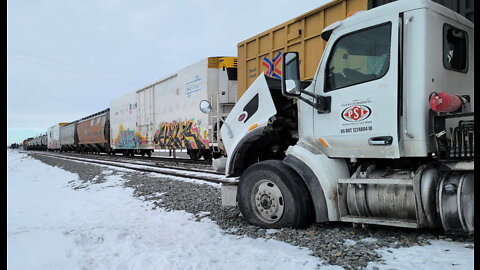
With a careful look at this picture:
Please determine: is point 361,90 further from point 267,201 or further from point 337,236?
point 267,201

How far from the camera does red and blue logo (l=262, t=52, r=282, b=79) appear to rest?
8.56 meters

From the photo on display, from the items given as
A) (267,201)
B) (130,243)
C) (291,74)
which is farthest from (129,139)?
(291,74)

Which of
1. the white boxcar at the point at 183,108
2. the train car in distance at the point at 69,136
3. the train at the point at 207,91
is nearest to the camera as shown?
the train at the point at 207,91

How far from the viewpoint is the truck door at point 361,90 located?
343cm

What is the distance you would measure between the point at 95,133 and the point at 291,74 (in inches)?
1113

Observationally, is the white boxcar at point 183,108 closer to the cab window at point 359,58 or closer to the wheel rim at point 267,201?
the wheel rim at point 267,201

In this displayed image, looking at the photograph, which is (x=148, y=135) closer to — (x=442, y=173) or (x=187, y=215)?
(x=187, y=215)

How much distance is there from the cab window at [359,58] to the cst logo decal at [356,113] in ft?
0.89

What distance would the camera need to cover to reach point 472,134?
299cm

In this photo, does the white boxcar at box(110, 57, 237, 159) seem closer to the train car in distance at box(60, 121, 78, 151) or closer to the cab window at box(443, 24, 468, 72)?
the cab window at box(443, 24, 468, 72)

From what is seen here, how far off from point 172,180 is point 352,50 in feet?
21.8

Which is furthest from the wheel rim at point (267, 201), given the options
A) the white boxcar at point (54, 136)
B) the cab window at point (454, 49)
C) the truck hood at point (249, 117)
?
the white boxcar at point (54, 136)

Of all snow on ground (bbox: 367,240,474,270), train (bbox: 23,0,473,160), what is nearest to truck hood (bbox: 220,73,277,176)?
snow on ground (bbox: 367,240,474,270)

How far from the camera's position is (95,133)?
2908 cm
